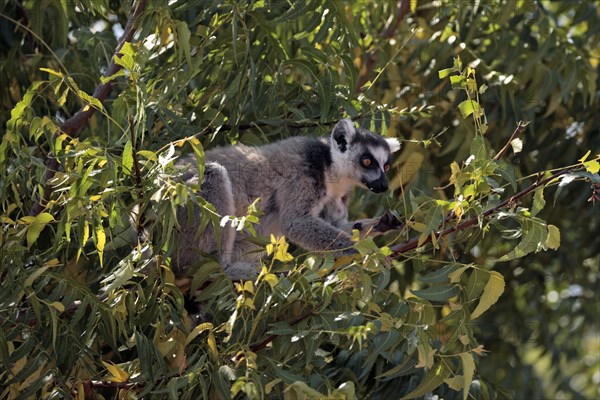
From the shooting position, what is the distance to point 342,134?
7145 millimetres

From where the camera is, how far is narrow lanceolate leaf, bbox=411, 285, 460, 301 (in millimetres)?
4957

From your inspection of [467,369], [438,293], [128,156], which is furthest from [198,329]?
[467,369]

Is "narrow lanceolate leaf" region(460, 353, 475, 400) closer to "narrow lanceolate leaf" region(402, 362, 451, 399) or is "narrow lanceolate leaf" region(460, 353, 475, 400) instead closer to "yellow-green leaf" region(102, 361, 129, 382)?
"narrow lanceolate leaf" region(402, 362, 451, 399)

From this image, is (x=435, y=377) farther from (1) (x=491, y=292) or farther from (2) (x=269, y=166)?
(2) (x=269, y=166)

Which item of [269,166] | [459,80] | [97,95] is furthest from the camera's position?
[269,166]

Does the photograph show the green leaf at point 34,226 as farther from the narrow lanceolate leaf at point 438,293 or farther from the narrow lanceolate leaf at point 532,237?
the narrow lanceolate leaf at point 532,237

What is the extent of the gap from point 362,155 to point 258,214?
8.49 ft

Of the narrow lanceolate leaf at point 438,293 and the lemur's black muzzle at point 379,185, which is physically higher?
the narrow lanceolate leaf at point 438,293

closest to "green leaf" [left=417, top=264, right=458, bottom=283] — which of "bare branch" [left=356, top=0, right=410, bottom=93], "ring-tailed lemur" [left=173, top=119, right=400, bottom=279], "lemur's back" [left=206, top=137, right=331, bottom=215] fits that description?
"ring-tailed lemur" [left=173, top=119, right=400, bottom=279]

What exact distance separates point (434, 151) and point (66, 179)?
465cm

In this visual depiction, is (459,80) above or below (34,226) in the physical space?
above

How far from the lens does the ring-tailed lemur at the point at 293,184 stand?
20.9 feet

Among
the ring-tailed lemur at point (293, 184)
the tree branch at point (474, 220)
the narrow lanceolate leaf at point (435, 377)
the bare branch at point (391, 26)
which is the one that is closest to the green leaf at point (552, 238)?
the tree branch at point (474, 220)

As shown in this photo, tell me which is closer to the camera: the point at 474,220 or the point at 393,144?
the point at 474,220
